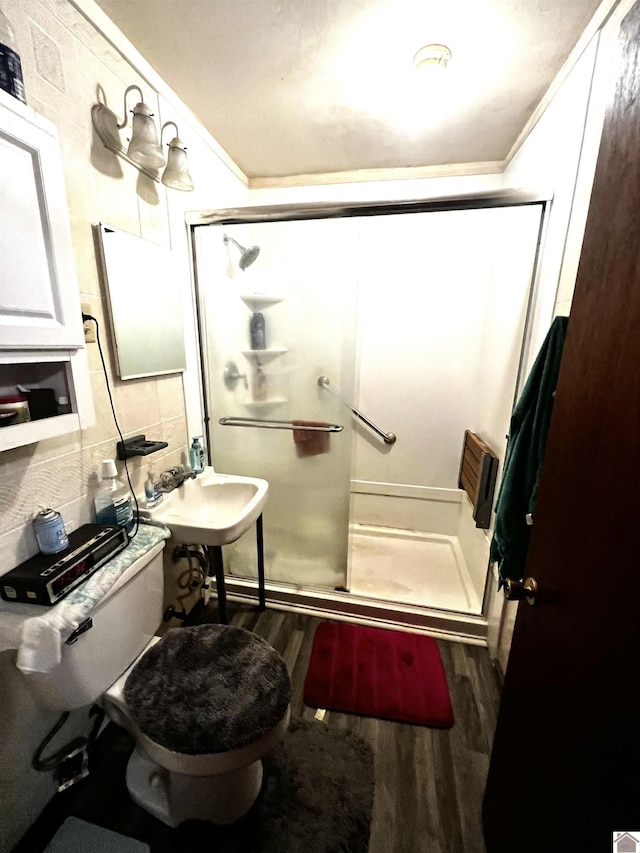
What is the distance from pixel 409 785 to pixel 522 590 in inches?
35.9

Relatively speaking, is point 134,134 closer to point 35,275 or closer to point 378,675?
point 35,275

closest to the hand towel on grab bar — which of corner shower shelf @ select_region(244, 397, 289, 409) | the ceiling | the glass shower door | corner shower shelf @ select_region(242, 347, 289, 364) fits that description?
the glass shower door

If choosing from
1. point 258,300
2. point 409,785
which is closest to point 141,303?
point 258,300

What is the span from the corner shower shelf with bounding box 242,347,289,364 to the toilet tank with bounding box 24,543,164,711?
106 centimetres

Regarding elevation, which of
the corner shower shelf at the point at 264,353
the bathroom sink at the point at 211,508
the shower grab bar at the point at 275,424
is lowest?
the bathroom sink at the point at 211,508

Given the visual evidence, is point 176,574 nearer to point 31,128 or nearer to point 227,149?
point 31,128

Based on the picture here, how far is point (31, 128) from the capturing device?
684 millimetres

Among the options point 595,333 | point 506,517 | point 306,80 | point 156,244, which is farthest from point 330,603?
point 306,80

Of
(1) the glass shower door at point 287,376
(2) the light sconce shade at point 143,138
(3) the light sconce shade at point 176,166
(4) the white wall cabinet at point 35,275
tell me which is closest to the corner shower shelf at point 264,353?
(1) the glass shower door at point 287,376

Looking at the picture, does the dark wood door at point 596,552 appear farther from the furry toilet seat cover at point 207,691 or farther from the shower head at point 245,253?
the shower head at point 245,253

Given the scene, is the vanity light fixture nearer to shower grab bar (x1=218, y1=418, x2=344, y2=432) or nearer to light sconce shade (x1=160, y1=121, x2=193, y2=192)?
light sconce shade (x1=160, y1=121, x2=193, y2=192)

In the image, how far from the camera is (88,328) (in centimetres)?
106

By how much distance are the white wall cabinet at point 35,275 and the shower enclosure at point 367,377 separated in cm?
91

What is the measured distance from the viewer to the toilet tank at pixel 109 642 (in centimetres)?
82
